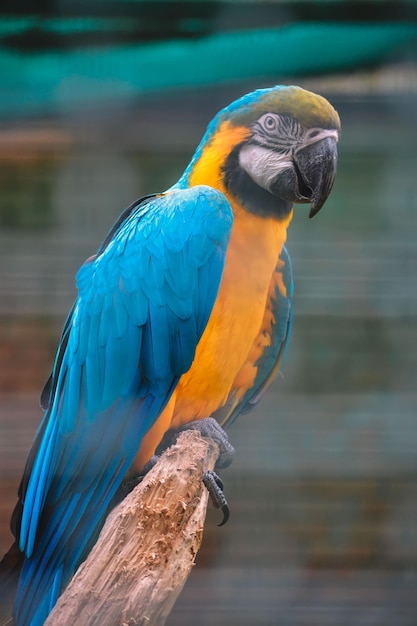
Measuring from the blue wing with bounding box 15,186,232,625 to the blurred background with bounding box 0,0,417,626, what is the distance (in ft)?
0.11

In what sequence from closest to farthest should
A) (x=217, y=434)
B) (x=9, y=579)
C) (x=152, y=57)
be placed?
(x=152, y=57) < (x=9, y=579) < (x=217, y=434)

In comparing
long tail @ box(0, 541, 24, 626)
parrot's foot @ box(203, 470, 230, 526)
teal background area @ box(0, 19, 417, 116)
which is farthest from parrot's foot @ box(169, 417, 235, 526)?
teal background area @ box(0, 19, 417, 116)

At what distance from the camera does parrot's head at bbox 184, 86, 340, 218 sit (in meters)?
0.83

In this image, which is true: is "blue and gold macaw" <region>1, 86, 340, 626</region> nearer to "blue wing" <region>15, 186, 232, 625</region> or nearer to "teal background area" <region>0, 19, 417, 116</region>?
"blue wing" <region>15, 186, 232, 625</region>

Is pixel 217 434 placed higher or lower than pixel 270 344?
lower

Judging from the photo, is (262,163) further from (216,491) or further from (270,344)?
(216,491)

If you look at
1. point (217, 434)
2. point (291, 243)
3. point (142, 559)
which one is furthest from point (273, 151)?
point (142, 559)

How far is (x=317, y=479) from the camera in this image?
2.53 ft

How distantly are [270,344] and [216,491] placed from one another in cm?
23

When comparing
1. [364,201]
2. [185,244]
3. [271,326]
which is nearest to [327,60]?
[364,201]

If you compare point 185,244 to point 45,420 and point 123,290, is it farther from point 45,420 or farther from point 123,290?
point 45,420

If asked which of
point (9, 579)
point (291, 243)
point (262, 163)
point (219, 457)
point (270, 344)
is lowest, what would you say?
point (9, 579)

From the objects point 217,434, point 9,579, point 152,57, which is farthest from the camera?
point 217,434

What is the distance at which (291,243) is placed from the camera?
3.11ft
